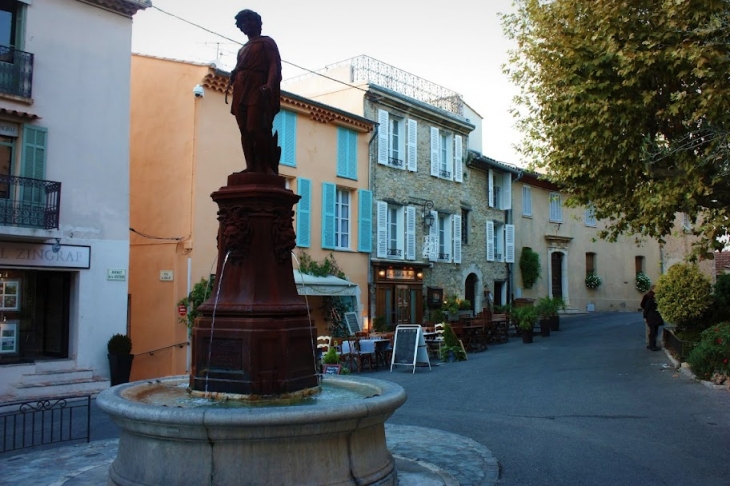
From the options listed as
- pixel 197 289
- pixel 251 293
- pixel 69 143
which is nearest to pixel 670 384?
pixel 251 293

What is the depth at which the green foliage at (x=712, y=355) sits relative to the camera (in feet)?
38.6

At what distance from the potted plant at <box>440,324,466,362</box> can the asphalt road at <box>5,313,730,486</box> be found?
69cm

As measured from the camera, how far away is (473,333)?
65.2 feet

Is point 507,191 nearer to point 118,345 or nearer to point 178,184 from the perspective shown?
point 178,184

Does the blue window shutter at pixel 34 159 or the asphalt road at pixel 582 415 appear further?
the blue window shutter at pixel 34 159

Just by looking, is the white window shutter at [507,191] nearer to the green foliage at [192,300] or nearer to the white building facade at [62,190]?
the green foliage at [192,300]

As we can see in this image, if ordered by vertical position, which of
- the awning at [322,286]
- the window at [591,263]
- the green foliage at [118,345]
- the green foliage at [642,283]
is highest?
the window at [591,263]

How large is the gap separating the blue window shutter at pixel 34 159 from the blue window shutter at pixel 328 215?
7.98 m

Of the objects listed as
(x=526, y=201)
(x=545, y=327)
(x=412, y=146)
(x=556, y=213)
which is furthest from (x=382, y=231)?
(x=556, y=213)

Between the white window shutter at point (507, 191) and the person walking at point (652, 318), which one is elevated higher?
the white window shutter at point (507, 191)

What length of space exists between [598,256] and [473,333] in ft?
54.4

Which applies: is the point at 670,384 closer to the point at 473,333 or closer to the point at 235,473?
the point at 473,333

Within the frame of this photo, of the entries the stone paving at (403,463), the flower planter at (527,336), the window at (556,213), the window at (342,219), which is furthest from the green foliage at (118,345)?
the window at (556,213)

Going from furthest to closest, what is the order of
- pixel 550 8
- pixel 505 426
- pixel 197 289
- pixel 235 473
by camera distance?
1. pixel 197 289
2. pixel 550 8
3. pixel 505 426
4. pixel 235 473
